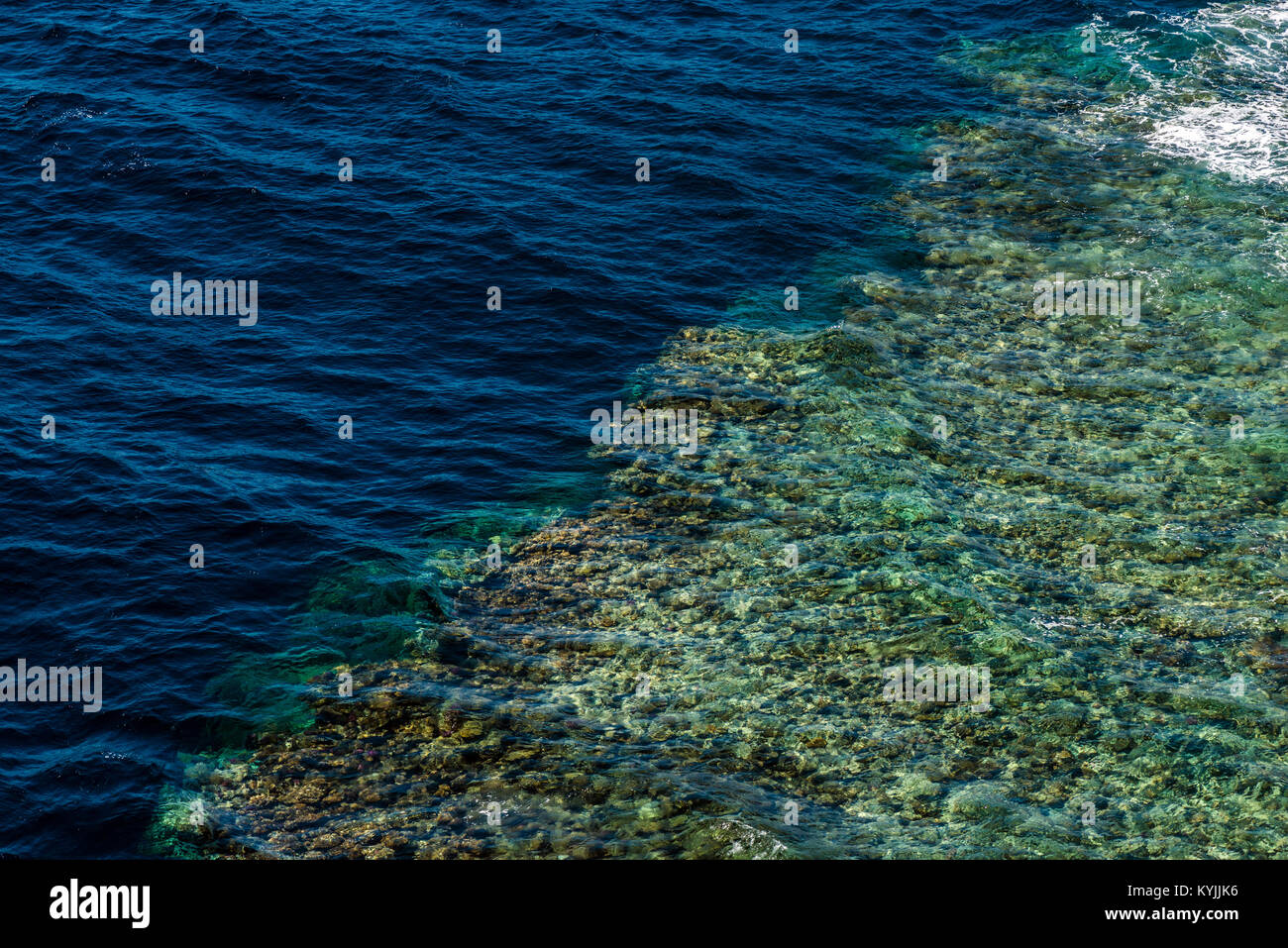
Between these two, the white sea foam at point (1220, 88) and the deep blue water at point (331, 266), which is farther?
the white sea foam at point (1220, 88)

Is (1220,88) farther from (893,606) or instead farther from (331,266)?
(331,266)

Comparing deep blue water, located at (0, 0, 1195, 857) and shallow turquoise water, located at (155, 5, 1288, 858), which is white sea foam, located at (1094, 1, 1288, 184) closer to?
shallow turquoise water, located at (155, 5, 1288, 858)

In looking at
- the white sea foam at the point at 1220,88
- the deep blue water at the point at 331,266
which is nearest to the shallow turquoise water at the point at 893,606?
the deep blue water at the point at 331,266

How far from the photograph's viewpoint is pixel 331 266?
2084 inches

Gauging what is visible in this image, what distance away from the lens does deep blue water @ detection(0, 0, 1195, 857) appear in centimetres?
3712

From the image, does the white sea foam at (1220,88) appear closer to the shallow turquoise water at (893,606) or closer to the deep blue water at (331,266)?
the shallow turquoise water at (893,606)

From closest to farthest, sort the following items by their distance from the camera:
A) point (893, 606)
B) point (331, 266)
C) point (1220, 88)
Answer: point (893, 606) → point (331, 266) → point (1220, 88)

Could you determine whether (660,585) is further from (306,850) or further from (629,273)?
(629,273)

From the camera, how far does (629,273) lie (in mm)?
53406

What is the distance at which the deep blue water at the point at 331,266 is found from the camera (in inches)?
1462

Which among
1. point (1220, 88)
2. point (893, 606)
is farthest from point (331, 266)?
point (1220, 88)

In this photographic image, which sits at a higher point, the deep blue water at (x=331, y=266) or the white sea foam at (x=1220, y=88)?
the white sea foam at (x=1220, y=88)
